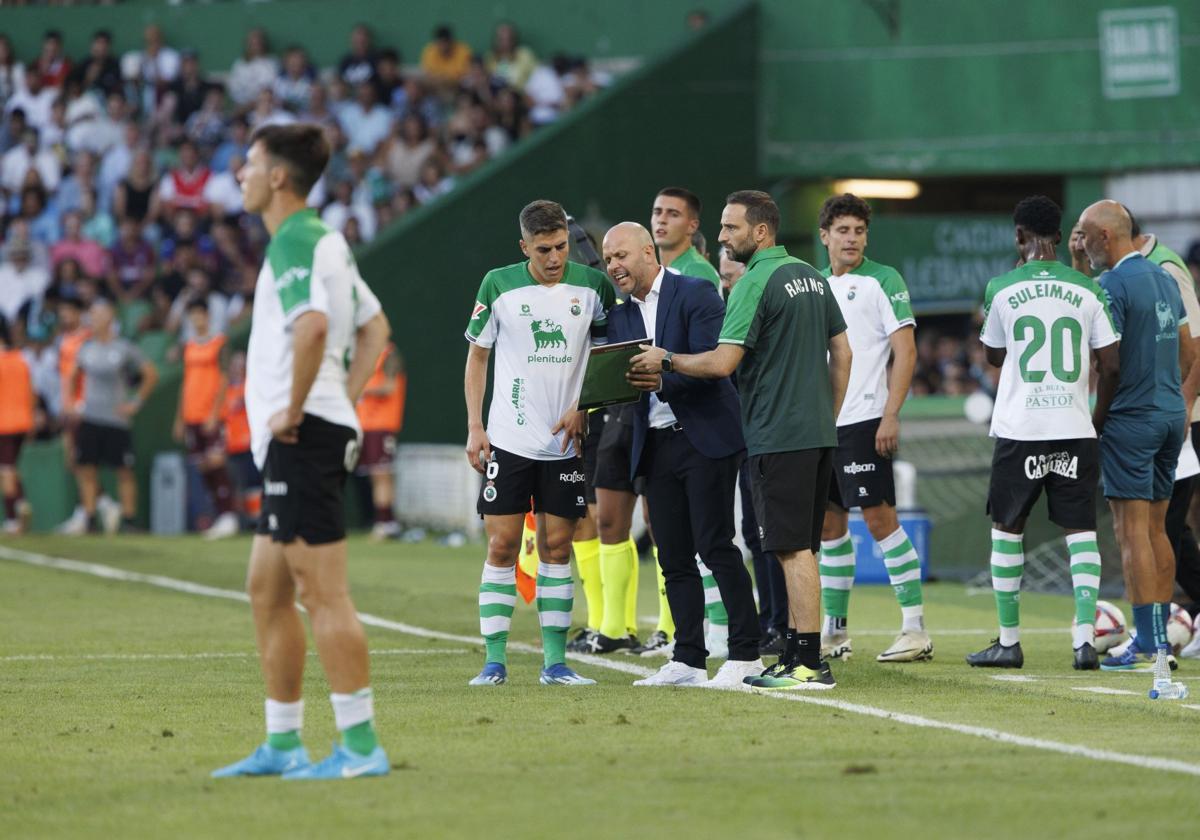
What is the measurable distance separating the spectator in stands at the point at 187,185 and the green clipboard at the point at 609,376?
17.6m

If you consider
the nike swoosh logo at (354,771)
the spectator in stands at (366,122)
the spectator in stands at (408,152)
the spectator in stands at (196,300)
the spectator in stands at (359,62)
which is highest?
the spectator in stands at (359,62)

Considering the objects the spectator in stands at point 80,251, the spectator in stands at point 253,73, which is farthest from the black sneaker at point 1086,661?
the spectator in stands at point 253,73

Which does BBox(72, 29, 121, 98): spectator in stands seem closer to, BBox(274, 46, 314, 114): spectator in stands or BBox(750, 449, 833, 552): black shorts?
BBox(274, 46, 314, 114): spectator in stands

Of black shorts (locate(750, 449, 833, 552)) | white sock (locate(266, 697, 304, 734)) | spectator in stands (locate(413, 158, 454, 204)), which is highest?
spectator in stands (locate(413, 158, 454, 204))

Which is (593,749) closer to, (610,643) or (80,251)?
(610,643)

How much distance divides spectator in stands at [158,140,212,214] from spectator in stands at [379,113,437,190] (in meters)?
2.44

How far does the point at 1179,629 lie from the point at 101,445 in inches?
572

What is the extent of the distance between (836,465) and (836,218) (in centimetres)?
138

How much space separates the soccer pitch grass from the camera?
576 centimetres

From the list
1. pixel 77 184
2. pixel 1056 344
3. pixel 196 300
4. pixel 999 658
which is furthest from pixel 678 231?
pixel 77 184

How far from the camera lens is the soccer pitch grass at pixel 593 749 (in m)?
5.76

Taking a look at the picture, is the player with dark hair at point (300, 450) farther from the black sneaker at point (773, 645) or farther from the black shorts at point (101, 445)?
the black shorts at point (101, 445)

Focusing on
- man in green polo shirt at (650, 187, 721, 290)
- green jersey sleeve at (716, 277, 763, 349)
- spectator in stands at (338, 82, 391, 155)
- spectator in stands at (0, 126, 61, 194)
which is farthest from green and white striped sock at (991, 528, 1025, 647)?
spectator in stands at (0, 126, 61, 194)

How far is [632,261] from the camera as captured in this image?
32.3 feet
